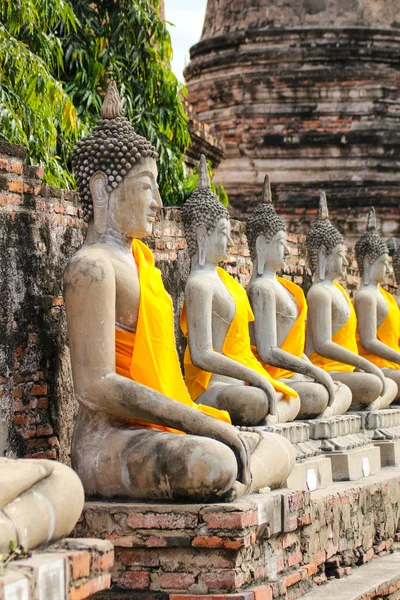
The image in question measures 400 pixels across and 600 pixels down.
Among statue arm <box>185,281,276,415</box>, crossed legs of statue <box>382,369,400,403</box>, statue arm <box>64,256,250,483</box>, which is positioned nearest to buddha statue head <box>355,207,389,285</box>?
crossed legs of statue <box>382,369,400,403</box>

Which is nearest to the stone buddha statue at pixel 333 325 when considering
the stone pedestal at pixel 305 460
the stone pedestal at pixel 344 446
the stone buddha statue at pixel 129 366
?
the stone pedestal at pixel 344 446

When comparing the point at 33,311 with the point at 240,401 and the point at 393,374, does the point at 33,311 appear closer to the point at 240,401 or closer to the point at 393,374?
the point at 240,401

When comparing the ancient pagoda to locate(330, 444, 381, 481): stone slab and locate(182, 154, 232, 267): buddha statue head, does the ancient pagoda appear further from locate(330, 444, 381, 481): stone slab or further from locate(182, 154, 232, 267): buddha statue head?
locate(182, 154, 232, 267): buddha statue head

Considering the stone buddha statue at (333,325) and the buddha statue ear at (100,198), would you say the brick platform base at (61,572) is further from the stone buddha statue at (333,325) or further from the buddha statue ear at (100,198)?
the stone buddha statue at (333,325)

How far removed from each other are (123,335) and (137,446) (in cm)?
49

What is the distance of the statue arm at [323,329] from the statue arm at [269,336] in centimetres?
89

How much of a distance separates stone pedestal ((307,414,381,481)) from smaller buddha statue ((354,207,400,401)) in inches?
59.6

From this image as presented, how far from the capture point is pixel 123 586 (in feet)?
16.9

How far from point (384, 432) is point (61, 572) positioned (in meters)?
5.37

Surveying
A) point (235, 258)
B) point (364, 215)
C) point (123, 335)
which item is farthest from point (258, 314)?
point (364, 215)

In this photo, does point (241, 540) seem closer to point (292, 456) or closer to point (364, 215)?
point (292, 456)

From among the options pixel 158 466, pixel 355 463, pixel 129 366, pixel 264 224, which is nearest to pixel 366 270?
pixel 264 224

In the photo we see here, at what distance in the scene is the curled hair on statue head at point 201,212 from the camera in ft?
23.0

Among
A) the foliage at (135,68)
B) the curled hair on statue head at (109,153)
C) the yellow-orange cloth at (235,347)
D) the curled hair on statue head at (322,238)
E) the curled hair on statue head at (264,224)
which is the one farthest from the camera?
the foliage at (135,68)
